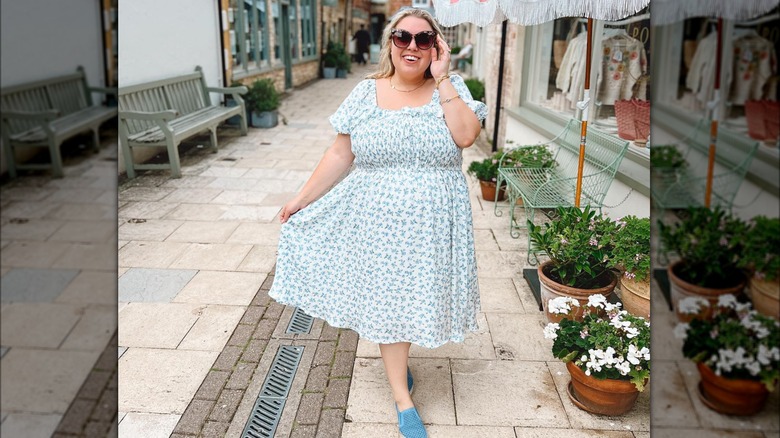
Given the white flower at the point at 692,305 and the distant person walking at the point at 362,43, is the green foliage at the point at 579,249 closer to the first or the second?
the white flower at the point at 692,305

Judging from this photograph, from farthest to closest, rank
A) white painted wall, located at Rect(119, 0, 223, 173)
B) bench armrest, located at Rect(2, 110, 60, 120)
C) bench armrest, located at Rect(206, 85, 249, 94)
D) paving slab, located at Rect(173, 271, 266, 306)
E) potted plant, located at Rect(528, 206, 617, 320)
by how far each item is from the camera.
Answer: bench armrest, located at Rect(206, 85, 249, 94), white painted wall, located at Rect(119, 0, 223, 173), paving slab, located at Rect(173, 271, 266, 306), potted plant, located at Rect(528, 206, 617, 320), bench armrest, located at Rect(2, 110, 60, 120)

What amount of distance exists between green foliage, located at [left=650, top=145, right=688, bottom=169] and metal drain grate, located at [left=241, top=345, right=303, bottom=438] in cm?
248

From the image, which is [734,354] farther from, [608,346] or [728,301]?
[608,346]

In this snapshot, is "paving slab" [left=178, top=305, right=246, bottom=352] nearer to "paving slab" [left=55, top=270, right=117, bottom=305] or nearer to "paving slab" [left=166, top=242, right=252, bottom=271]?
"paving slab" [left=166, top=242, right=252, bottom=271]

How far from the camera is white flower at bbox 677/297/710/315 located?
599 mm

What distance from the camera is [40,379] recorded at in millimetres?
691

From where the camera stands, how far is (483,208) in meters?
6.30

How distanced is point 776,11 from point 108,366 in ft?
2.83

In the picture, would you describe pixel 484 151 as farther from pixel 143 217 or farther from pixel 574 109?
pixel 143 217

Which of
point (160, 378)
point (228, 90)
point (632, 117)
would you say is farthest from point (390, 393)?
point (228, 90)

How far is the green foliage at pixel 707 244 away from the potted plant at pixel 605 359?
89.5 inches

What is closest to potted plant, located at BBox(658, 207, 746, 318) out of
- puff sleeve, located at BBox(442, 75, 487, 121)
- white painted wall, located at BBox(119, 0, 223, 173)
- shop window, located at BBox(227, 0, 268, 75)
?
puff sleeve, located at BBox(442, 75, 487, 121)

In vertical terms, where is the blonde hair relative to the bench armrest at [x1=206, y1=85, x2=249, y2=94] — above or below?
above

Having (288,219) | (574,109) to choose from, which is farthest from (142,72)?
(288,219)
